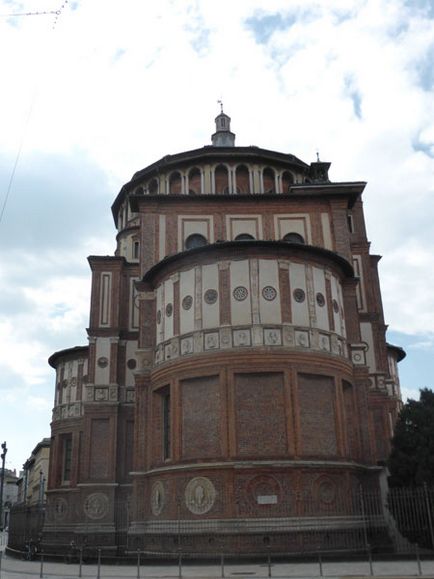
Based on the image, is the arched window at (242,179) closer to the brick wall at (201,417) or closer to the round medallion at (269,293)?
the round medallion at (269,293)

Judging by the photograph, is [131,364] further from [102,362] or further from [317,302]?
[317,302]

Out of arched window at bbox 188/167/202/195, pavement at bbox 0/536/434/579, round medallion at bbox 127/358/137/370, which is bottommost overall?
pavement at bbox 0/536/434/579

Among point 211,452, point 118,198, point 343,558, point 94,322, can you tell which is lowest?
point 343,558

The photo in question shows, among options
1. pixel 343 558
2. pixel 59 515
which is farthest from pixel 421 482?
pixel 59 515

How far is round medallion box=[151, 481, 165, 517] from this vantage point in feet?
80.9

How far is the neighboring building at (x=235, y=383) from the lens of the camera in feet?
76.3

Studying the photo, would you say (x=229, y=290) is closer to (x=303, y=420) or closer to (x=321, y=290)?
(x=321, y=290)

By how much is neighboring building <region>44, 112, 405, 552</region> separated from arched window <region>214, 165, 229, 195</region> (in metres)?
5.49

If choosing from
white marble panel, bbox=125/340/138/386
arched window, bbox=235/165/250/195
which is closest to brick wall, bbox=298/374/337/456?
white marble panel, bbox=125/340/138/386

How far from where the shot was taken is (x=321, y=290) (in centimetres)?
2684

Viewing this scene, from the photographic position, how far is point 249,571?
1903 cm

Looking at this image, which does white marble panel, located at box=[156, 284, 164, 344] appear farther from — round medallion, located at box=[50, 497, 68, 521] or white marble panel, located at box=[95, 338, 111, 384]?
round medallion, located at box=[50, 497, 68, 521]

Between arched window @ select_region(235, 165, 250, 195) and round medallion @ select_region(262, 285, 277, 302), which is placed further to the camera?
arched window @ select_region(235, 165, 250, 195)

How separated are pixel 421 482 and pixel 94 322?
67.5 feet
